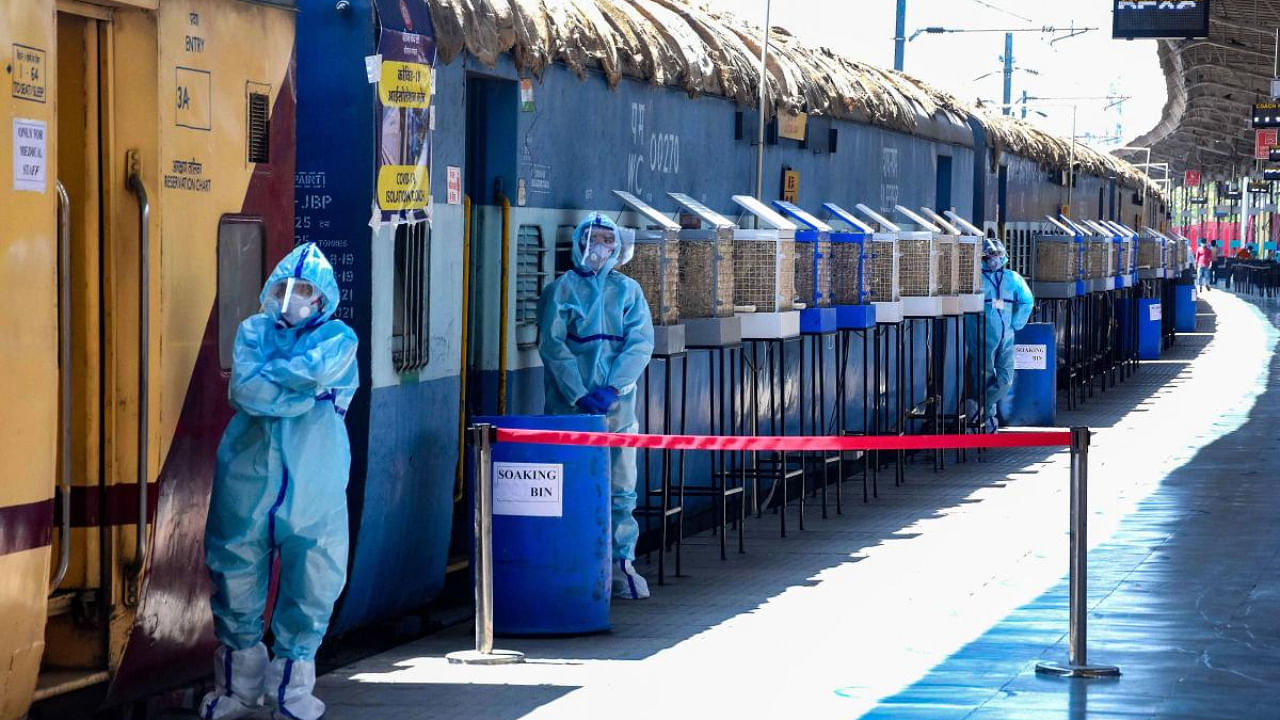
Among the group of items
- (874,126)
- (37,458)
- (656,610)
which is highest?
(874,126)

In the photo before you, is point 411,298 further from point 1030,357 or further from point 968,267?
point 1030,357

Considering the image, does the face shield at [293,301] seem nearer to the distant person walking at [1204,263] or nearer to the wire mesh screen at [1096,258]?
the wire mesh screen at [1096,258]

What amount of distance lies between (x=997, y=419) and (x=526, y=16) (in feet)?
38.6

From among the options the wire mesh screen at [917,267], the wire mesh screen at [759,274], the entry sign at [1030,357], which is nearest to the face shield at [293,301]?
the wire mesh screen at [759,274]

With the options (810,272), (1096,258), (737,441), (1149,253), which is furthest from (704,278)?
(1149,253)

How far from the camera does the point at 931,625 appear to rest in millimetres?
10938

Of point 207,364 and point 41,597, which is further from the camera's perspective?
point 207,364

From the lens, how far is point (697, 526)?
49.5 ft

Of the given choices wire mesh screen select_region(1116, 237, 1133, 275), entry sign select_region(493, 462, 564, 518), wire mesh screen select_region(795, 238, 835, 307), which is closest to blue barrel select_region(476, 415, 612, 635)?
entry sign select_region(493, 462, 564, 518)

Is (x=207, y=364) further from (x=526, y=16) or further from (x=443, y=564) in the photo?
(x=526, y=16)

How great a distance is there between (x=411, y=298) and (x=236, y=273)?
164 cm

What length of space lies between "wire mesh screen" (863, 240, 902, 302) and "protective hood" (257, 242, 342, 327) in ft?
29.7

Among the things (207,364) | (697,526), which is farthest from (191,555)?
(697,526)

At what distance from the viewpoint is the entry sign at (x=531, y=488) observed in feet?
34.2
